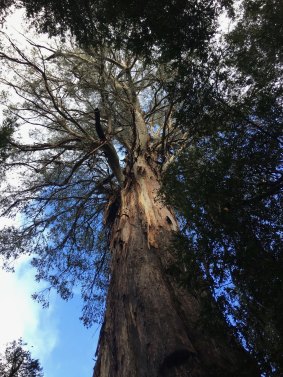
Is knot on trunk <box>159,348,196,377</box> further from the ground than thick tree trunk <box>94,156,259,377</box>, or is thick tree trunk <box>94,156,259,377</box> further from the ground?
thick tree trunk <box>94,156,259,377</box>

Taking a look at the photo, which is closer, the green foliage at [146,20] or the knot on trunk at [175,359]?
the knot on trunk at [175,359]

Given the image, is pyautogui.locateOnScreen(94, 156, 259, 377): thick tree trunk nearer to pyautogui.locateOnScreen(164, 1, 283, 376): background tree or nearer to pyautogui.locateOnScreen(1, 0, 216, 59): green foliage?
pyautogui.locateOnScreen(164, 1, 283, 376): background tree

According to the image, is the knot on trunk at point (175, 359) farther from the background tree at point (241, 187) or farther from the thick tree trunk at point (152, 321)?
the background tree at point (241, 187)

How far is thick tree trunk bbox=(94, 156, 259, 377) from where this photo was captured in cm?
282

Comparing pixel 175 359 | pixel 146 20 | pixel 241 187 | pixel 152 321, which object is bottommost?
pixel 175 359

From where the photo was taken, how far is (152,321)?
335 cm

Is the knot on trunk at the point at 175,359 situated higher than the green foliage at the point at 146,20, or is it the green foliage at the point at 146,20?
the green foliage at the point at 146,20

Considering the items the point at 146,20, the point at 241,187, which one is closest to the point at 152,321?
the point at 241,187

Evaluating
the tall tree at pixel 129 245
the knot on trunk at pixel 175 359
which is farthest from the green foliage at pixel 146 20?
the knot on trunk at pixel 175 359

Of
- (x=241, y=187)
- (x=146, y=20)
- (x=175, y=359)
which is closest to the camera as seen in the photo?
(x=175, y=359)

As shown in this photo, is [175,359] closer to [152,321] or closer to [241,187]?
[152,321]

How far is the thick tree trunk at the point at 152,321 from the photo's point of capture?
2.82m

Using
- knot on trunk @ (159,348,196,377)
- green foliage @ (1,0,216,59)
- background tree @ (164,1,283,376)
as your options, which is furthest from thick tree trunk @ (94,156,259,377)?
green foliage @ (1,0,216,59)

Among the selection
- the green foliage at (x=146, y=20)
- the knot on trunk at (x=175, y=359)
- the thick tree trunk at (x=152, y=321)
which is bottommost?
the knot on trunk at (x=175, y=359)
